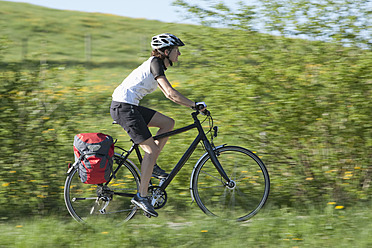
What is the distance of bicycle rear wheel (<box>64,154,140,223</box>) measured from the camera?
5469mm

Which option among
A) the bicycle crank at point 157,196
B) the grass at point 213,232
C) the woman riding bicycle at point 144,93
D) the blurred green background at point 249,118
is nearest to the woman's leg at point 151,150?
the woman riding bicycle at point 144,93

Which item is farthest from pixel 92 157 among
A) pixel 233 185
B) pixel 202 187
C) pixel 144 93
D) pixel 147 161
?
pixel 233 185

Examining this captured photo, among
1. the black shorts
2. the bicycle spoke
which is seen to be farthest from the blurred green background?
the black shorts

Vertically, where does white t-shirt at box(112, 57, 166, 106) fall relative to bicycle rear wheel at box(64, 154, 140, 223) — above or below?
above

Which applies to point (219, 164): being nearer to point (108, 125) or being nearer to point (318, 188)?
point (318, 188)

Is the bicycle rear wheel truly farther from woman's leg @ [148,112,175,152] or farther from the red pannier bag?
woman's leg @ [148,112,175,152]

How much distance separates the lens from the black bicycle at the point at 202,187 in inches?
212

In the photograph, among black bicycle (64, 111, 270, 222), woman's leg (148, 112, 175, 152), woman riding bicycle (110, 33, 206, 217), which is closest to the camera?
woman riding bicycle (110, 33, 206, 217)

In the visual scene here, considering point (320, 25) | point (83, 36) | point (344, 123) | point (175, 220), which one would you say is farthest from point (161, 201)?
point (83, 36)

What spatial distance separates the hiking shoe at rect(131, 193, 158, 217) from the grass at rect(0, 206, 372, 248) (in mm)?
148

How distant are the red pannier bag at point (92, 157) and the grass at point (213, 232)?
1.68 feet

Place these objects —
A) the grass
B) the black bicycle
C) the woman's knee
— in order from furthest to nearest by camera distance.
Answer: the black bicycle, the woman's knee, the grass

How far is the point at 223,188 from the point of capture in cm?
556

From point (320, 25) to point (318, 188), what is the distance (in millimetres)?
1929
